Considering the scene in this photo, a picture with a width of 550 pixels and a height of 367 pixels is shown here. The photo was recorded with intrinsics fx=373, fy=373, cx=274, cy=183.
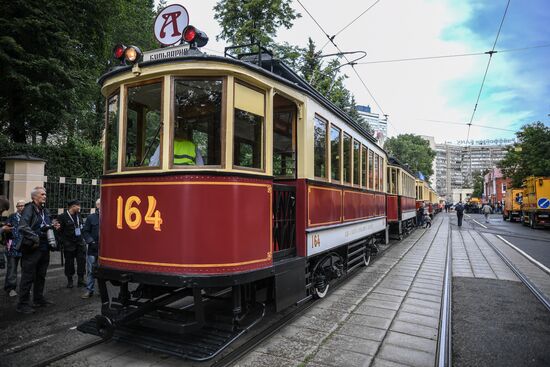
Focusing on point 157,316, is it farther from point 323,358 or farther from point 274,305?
point 323,358

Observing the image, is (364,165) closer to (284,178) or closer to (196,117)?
(284,178)

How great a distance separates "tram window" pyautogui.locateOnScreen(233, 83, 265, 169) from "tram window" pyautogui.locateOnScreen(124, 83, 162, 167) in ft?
2.63

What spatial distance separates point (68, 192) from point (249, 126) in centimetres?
884

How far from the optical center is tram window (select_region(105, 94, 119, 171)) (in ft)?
13.5

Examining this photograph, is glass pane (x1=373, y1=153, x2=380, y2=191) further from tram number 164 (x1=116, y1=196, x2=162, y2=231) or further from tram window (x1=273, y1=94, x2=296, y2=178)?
tram number 164 (x1=116, y1=196, x2=162, y2=231)

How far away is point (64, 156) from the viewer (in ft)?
38.1

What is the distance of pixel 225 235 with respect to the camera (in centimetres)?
360

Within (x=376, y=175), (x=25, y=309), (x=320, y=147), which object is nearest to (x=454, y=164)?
(x=376, y=175)

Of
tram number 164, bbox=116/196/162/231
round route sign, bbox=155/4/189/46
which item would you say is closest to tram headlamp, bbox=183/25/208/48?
round route sign, bbox=155/4/189/46

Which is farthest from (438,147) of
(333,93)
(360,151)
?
(360,151)

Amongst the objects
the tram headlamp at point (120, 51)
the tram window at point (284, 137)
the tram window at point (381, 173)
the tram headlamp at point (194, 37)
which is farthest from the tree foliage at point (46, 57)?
the tram window at point (381, 173)

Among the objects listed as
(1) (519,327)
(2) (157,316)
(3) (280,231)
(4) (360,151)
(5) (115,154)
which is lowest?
(1) (519,327)

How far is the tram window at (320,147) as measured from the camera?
207 inches

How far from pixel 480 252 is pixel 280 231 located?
951 cm
